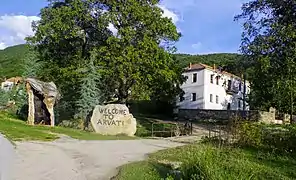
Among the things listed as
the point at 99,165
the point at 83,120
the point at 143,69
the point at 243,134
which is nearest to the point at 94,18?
the point at 143,69

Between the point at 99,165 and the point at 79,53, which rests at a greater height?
the point at 79,53

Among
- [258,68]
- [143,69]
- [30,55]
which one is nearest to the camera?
[258,68]

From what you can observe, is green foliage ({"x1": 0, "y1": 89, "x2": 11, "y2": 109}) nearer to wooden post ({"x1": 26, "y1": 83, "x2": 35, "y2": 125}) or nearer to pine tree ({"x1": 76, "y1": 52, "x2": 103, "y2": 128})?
pine tree ({"x1": 76, "y1": 52, "x2": 103, "y2": 128})

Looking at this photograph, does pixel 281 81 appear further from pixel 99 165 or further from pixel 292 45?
pixel 99 165

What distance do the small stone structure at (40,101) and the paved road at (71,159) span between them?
8.68m

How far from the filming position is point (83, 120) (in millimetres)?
28125

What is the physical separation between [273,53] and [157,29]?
42.6 ft

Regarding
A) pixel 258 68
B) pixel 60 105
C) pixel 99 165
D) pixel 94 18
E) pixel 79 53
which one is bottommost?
pixel 99 165

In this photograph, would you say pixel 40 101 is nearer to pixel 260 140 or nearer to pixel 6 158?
pixel 6 158

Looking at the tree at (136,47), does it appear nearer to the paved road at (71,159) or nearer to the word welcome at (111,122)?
the word welcome at (111,122)

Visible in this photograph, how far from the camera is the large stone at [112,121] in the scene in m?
24.9

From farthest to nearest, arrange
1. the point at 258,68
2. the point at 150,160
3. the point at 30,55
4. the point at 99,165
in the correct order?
the point at 30,55 → the point at 258,68 → the point at 150,160 → the point at 99,165

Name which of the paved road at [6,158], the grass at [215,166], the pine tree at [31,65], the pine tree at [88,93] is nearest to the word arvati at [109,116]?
the pine tree at [88,93]

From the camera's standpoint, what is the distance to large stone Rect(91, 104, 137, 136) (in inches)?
981
